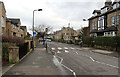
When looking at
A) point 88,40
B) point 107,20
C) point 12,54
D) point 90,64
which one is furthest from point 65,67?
point 107,20

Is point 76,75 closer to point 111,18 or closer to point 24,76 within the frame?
point 24,76

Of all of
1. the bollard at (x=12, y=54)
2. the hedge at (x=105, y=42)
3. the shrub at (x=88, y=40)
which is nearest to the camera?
the bollard at (x=12, y=54)

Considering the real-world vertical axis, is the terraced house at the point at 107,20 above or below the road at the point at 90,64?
above

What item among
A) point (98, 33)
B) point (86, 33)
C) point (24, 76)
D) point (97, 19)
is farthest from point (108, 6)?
point (24, 76)

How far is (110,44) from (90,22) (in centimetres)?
1748

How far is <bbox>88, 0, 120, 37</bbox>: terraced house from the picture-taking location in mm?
24016

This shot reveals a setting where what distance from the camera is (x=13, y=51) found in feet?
28.2

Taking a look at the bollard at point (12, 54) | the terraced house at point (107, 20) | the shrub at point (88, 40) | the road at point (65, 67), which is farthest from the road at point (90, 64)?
the shrub at point (88, 40)

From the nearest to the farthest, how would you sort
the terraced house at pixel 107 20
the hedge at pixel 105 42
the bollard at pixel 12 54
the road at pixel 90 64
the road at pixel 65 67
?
the road at pixel 65 67 → the road at pixel 90 64 → the bollard at pixel 12 54 → the hedge at pixel 105 42 → the terraced house at pixel 107 20

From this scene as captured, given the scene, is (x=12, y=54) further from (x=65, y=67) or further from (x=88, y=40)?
(x=88, y=40)

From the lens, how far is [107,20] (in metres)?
27.5

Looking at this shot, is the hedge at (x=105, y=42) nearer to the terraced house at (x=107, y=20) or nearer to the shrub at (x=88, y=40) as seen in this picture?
the shrub at (x=88, y=40)

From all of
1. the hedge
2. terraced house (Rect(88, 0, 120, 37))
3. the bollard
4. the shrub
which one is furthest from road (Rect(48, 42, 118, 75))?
the shrub

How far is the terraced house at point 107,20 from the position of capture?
24016 millimetres
